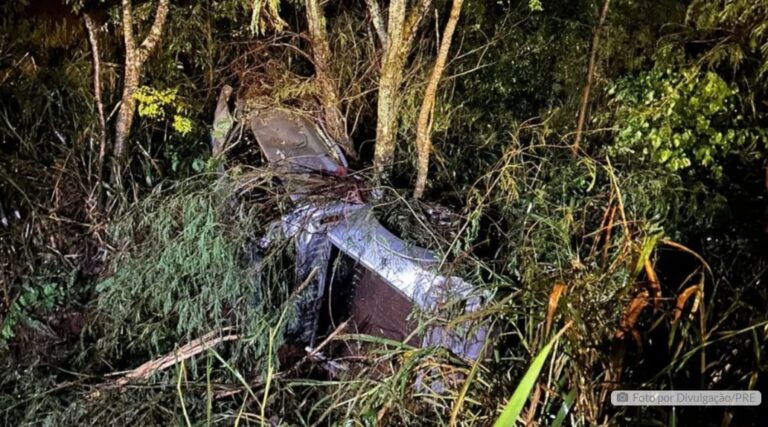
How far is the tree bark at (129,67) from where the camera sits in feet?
8.90

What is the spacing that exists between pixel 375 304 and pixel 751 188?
1666mm

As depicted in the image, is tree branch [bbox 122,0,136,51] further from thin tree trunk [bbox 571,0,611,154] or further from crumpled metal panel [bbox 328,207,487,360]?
thin tree trunk [bbox 571,0,611,154]

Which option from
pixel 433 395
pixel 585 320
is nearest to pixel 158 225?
pixel 433 395

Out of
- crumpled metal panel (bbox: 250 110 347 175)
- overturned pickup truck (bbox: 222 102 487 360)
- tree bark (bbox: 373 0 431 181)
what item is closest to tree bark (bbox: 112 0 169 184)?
crumpled metal panel (bbox: 250 110 347 175)

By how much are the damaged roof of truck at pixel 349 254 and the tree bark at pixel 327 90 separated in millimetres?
149

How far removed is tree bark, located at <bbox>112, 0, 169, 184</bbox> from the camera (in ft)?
8.90

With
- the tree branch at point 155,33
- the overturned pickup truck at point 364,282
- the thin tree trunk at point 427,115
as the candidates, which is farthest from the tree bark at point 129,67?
the thin tree trunk at point 427,115

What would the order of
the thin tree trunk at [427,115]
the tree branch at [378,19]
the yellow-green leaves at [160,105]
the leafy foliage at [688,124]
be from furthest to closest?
1. the yellow-green leaves at [160,105]
2. the tree branch at [378,19]
3. the leafy foliage at [688,124]
4. the thin tree trunk at [427,115]

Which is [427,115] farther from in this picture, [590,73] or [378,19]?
[590,73]

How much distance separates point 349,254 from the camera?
2193 mm

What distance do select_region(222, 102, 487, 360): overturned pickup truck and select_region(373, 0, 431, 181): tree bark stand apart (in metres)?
0.39

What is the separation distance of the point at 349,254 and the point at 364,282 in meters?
0.11

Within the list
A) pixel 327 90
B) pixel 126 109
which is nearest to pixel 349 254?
pixel 327 90

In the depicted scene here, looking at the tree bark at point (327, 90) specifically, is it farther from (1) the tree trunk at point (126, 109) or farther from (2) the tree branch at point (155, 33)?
(1) the tree trunk at point (126, 109)
